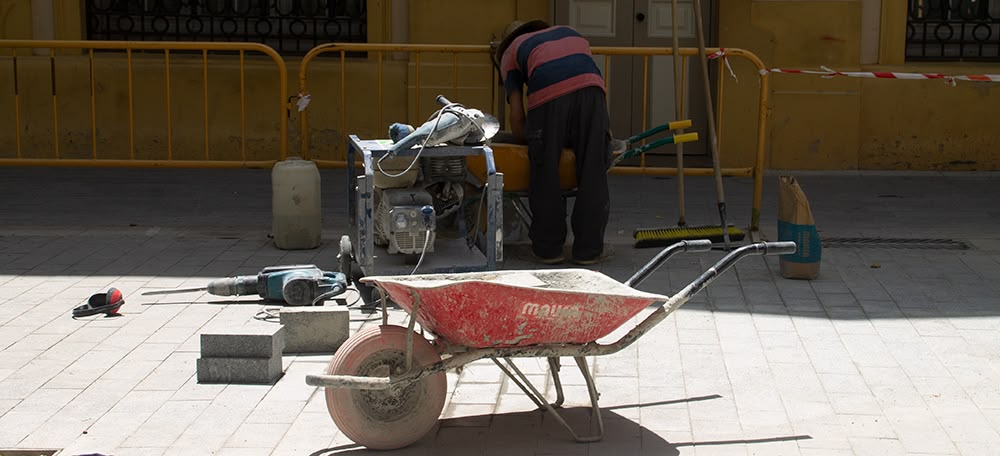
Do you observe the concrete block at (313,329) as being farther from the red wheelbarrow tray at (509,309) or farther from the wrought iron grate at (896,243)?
the wrought iron grate at (896,243)

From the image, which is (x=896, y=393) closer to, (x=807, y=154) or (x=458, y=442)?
(x=458, y=442)

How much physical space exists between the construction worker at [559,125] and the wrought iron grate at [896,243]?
6.15 ft

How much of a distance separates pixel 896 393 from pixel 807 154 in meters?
6.74

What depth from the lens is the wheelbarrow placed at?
453 cm

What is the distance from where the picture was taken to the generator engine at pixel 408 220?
677 centimetres

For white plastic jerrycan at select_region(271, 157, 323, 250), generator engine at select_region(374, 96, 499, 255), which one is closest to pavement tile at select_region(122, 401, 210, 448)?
generator engine at select_region(374, 96, 499, 255)

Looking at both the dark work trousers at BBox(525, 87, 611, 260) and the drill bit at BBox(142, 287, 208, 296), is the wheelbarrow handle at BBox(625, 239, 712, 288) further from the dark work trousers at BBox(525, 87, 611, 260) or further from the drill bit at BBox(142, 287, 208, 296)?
the drill bit at BBox(142, 287, 208, 296)

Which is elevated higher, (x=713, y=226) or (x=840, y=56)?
(x=840, y=56)

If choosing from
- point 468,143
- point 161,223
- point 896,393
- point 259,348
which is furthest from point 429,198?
point 161,223

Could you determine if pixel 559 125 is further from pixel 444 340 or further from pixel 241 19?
pixel 241 19

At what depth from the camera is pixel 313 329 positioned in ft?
19.7

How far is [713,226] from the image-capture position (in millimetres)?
8680

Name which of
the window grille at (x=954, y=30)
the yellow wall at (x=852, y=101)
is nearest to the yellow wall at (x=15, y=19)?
the yellow wall at (x=852, y=101)

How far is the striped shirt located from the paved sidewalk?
1.12 meters
